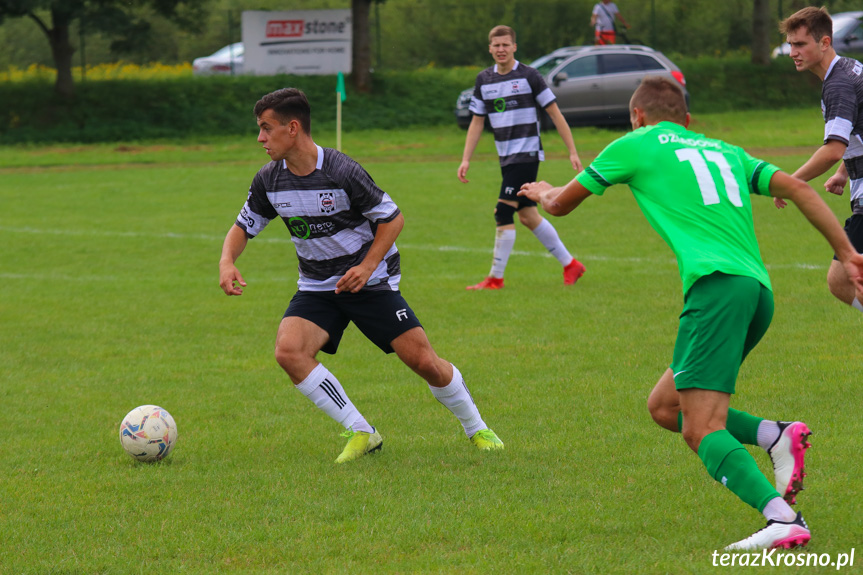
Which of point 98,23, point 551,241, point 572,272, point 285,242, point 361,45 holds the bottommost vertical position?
point 285,242

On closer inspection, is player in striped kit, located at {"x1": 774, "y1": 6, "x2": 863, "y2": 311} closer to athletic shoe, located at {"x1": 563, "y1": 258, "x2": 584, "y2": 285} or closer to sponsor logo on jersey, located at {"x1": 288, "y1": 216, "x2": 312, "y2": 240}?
sponsor logo on jersey, located at {"x1": 288, "y1": 216, "x2": 312, "y2": 240}

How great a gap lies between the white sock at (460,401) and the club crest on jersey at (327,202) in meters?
1.09

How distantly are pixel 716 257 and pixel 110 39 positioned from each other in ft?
105

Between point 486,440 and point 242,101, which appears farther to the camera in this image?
point 242,101

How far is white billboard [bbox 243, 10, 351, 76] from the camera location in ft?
102

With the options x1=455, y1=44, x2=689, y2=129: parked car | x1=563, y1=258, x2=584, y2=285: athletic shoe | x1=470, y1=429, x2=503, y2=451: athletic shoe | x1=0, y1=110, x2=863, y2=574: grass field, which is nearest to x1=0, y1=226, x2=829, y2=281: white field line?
x1=0, y1=110, x2=863, y2=574: grass field

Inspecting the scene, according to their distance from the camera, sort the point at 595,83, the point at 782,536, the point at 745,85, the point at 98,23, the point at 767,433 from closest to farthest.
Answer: the point at 782,536
the point at 767,433
the point at 595,83
the point at 98,23
the point at 745,85

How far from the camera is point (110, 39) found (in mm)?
32781

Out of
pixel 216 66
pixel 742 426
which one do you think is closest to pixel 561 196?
pixel 742 426

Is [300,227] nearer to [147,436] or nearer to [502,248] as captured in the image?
[147,436]

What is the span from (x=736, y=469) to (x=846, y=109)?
120 inches

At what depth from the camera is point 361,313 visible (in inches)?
216

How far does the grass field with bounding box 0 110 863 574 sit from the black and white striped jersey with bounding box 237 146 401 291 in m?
1.03

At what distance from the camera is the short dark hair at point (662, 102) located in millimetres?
4188
